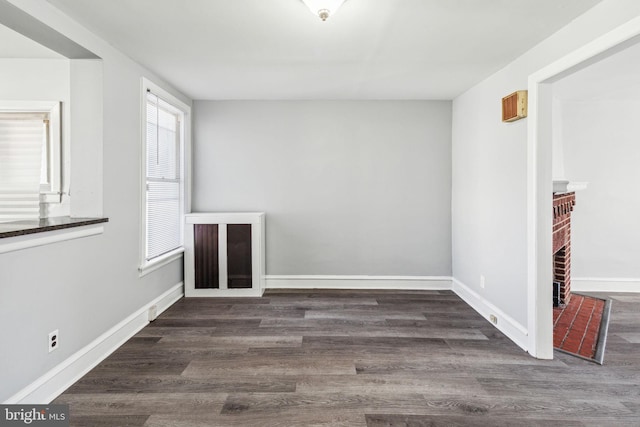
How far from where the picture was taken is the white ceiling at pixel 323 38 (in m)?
2.13

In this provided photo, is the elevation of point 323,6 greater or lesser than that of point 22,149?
greater

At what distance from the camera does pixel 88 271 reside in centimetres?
245

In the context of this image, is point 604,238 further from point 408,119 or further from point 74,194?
point 74,194

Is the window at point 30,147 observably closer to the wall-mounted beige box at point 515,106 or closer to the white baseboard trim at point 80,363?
the white baseboard trim at point 80,363

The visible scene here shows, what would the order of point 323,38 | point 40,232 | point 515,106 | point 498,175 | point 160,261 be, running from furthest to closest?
point 160,261
point 498,175
point 515,106
point 323,38
point 40,232

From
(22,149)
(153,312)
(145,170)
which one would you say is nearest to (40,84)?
(22,149)

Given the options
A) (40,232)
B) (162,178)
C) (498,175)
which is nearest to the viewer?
(40,232)

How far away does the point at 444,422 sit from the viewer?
1.88m

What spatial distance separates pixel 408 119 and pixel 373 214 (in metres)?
1.26

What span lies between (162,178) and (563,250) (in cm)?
454

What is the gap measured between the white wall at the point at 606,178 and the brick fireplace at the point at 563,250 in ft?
1.47

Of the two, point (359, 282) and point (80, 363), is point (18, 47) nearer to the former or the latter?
point (80, 363)
